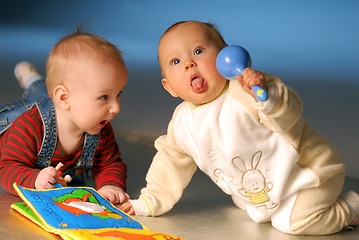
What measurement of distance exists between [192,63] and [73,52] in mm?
376

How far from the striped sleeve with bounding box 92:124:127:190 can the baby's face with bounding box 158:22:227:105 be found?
0.42m

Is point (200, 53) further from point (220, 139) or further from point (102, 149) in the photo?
point (102, 149)

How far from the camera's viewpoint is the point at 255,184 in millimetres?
1207

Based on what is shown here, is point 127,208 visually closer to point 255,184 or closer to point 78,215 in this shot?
point 78,215

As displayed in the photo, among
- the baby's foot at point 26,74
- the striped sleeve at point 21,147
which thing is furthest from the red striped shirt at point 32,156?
the baby's foot at point 26,74

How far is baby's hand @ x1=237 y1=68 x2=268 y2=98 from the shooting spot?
1032 mm

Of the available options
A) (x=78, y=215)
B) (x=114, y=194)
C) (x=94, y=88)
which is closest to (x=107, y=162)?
(x=114, y=194)

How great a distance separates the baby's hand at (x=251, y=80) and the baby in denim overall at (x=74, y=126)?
443 mm

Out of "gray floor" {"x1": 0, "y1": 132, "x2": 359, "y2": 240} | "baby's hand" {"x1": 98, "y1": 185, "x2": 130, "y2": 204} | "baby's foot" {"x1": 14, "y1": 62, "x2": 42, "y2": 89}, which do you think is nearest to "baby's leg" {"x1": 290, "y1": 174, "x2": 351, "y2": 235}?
"gray floor" {"x1": 0, "y1": 132, "x2": 359, "y2": 240}

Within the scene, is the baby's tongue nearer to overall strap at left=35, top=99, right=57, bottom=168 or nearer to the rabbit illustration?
the rabbit illustration

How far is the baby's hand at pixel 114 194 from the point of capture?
142 centimetres

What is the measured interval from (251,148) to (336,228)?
285mm

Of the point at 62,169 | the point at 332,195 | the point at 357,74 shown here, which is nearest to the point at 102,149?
the point at 62,169

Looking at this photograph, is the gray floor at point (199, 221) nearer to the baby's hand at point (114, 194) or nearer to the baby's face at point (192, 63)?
the baby's hand at point (114, 194)
